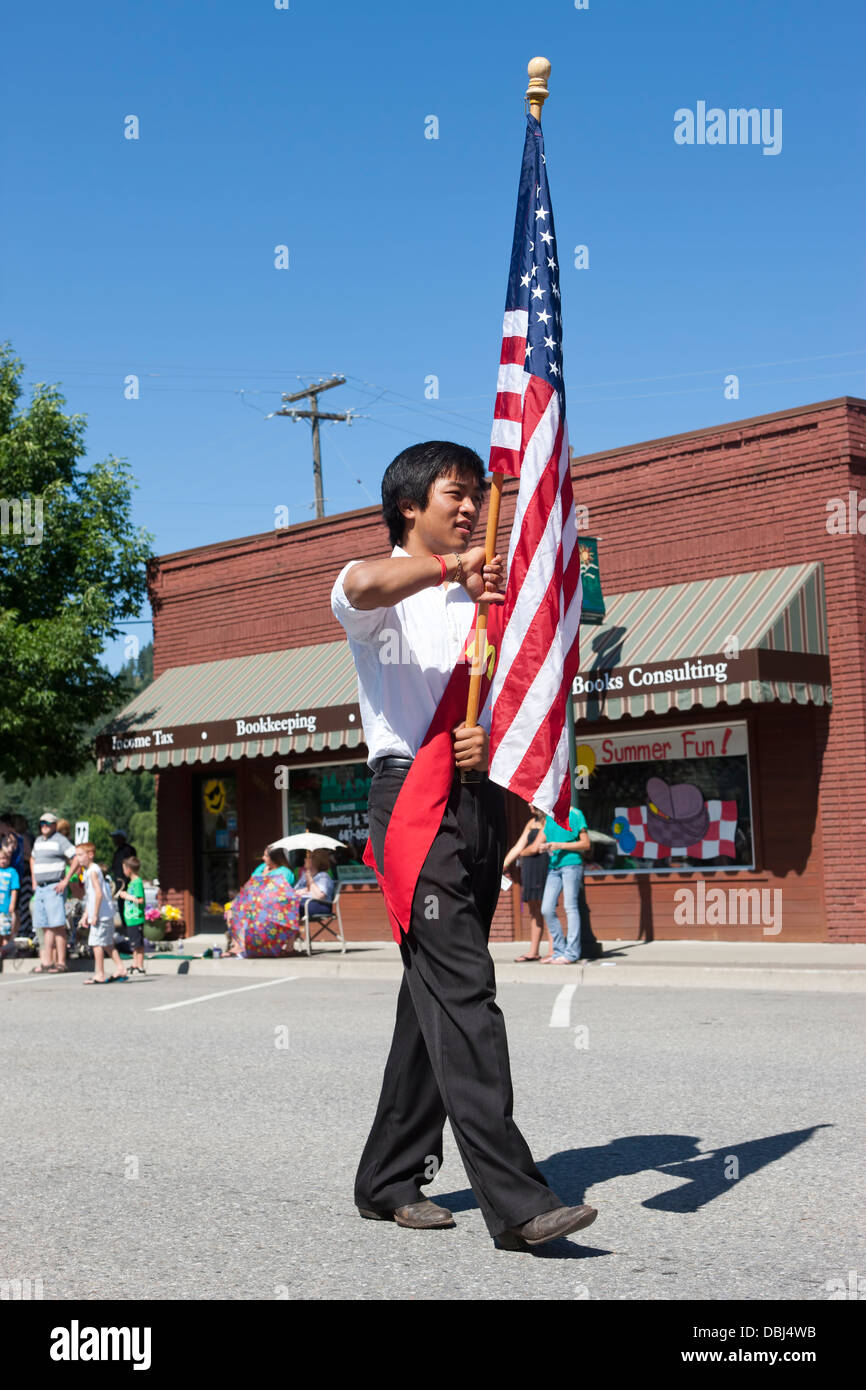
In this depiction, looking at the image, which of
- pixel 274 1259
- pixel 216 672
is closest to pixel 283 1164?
pixel 274 1259

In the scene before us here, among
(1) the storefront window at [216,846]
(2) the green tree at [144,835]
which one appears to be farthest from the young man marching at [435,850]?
(2) the green tree at [144,835]

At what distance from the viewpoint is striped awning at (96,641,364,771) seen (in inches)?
770

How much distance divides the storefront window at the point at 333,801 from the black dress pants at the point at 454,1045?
52.6 ft

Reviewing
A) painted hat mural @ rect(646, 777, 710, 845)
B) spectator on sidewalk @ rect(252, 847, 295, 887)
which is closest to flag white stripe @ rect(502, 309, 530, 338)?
painted hat mural @ rect(646, 777, 710, 845)

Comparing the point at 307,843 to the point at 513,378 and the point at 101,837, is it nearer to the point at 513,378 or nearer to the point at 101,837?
the point at 513,378

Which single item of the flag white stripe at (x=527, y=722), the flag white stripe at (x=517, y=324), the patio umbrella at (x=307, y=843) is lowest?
the patio umbrella at (x=307, y=843)

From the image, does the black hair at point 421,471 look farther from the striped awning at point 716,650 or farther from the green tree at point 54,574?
the green tree at point 54,574

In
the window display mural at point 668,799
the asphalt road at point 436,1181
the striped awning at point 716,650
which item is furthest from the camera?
the window display mural at point 668,799

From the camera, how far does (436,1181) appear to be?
17.5 feet

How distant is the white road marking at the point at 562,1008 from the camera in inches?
406

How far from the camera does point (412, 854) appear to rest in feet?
14.2

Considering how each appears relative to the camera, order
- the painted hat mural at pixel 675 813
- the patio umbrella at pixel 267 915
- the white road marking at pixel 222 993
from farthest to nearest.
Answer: the patio umbrella at pixel 267 915
the painted hat mural at pixel 675 813
the white road marking at pixel 222 993

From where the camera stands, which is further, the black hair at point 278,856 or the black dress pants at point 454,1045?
the black hair at point 278,856

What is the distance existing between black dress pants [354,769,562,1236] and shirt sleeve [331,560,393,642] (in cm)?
42
